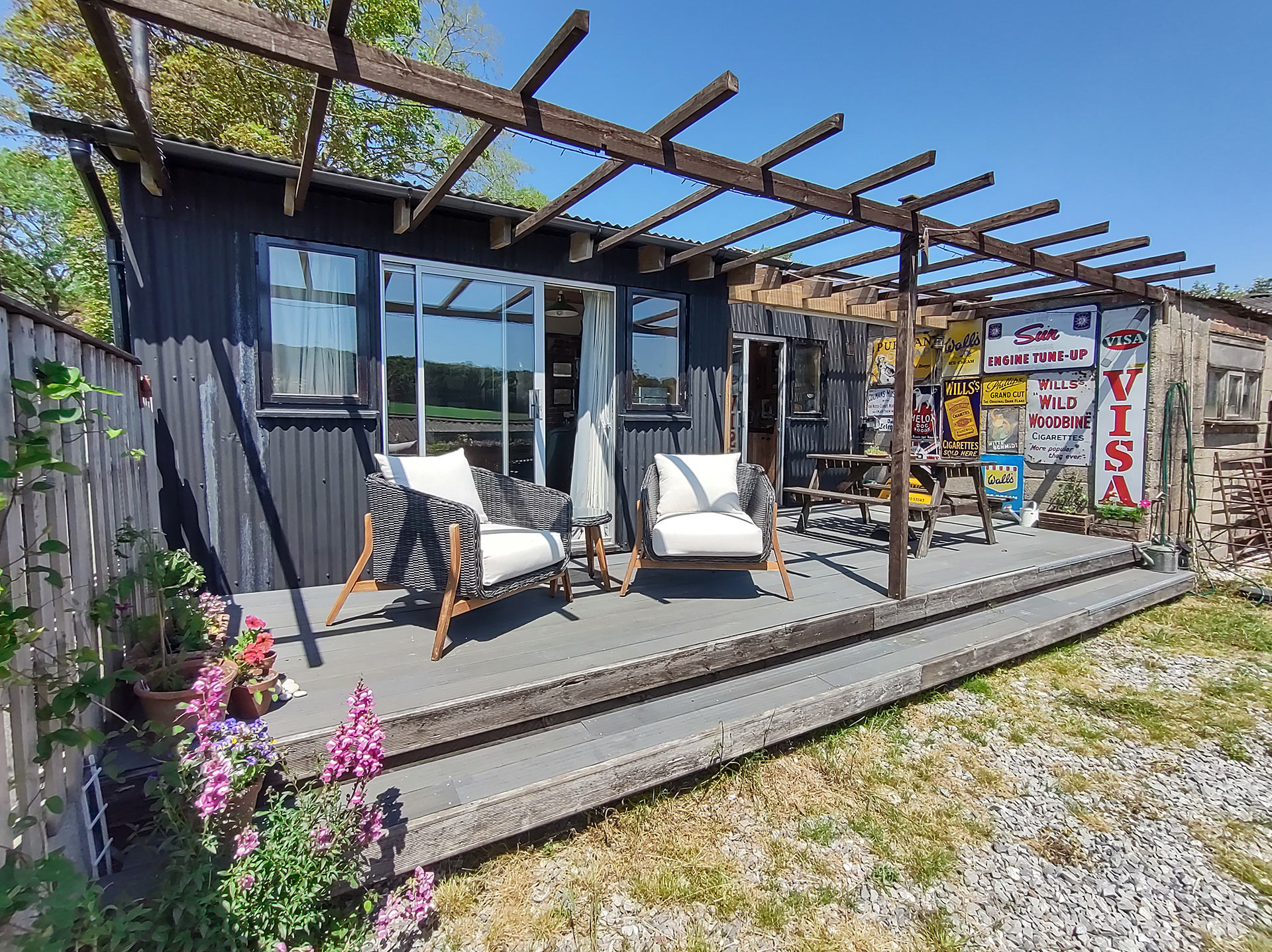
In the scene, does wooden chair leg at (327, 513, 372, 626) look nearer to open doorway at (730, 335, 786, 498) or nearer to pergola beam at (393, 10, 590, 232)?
pergola beam at (393, 10, 590, 232)

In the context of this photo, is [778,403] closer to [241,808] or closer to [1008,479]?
[1008,479]

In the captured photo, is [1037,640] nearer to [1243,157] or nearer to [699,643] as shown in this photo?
[699,643]

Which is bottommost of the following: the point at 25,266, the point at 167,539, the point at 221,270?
the point at 167,539

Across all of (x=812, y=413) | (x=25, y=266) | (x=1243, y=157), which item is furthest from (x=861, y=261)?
(x=25, y=266)

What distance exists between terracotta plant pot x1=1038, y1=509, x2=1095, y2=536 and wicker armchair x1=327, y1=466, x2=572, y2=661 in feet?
A: 18.6

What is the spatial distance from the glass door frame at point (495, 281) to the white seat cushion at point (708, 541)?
1.35 meters

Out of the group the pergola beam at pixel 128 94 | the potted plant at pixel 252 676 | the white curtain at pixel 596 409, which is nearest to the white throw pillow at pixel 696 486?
the white curtain at pixel 596 409

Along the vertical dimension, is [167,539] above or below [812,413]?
below

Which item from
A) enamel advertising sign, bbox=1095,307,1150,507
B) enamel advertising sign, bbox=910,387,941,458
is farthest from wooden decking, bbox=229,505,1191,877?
enamel advertising sign, bbox=910,387,941,458

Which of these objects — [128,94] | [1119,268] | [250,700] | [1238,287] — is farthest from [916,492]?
[1238,287]

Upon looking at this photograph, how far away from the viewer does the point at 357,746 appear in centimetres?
162

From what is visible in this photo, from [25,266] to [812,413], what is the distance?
59.6ft

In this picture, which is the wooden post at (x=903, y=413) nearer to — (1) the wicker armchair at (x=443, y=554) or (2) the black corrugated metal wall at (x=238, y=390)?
(1) the wicker armchair at (x=443, y=554)

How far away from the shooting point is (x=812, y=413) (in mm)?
7820
